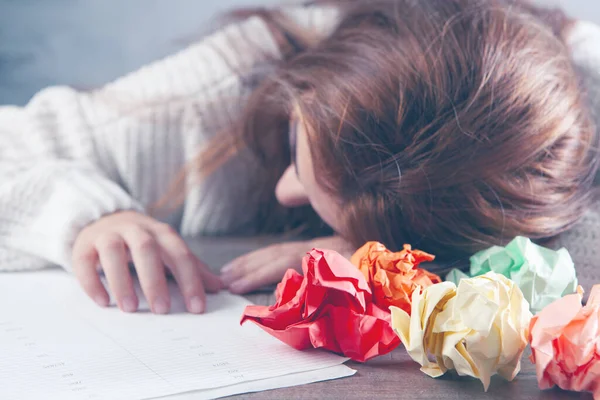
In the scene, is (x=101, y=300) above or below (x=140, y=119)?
below

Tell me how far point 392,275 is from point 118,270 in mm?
259

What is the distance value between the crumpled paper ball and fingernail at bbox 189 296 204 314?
12cm

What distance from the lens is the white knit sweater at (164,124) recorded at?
0.88 meters

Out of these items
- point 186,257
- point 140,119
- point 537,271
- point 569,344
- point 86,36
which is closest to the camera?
point 569,344

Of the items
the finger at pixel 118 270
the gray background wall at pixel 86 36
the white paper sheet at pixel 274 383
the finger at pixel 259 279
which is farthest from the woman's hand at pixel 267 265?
the gray background wall at pixel 86 36

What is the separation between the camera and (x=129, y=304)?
1.80ft

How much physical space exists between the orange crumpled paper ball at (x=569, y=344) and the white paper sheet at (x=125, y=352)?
0.44ft

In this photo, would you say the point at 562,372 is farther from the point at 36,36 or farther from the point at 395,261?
the point at 36,36

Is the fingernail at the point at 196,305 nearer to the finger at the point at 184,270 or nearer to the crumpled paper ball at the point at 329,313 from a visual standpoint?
the finger at the point at 184,270

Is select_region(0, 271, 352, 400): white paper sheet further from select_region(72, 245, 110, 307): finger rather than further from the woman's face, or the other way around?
the woman's face

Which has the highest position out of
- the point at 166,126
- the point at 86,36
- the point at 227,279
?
the point at 86,36

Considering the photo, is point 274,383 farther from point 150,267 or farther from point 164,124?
point 164,124

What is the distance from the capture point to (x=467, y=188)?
570mm

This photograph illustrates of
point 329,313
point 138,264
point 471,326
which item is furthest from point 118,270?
point 471,326
